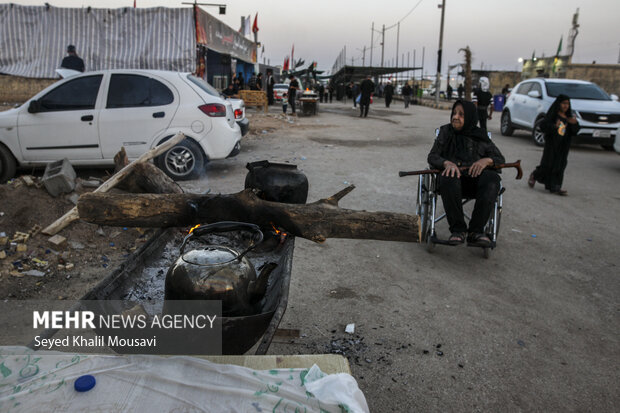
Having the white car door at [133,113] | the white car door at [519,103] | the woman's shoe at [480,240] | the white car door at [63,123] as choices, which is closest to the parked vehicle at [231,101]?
the white car door at [133,113]

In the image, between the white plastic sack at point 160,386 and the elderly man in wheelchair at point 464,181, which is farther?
the elderly man in wheelchair at point 464,181

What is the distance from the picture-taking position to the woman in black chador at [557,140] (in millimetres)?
6668

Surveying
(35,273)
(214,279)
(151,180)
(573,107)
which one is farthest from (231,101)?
(573,107)

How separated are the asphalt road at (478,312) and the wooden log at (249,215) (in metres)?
0.81

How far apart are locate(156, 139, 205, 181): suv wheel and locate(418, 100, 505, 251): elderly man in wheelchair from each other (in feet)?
12.4

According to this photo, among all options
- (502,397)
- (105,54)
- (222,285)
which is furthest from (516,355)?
(105,54)

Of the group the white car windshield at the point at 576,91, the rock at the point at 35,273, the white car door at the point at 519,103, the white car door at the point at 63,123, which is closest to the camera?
the rock at the point at 35,273

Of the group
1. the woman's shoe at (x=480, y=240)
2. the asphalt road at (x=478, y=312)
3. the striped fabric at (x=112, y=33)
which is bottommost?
the asphalt road at (x=478, y=312)

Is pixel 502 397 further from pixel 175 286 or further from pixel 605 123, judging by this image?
pixel 605 123

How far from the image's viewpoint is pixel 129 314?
6.25ft

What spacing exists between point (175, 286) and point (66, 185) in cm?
395

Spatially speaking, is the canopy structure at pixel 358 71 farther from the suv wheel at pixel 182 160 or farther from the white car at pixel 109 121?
the suv wheel at pixel 182 160

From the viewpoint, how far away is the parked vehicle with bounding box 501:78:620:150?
10.9 meters

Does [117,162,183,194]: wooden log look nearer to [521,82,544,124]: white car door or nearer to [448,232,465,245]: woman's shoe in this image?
[448,232,465,245]: woman's shoe
